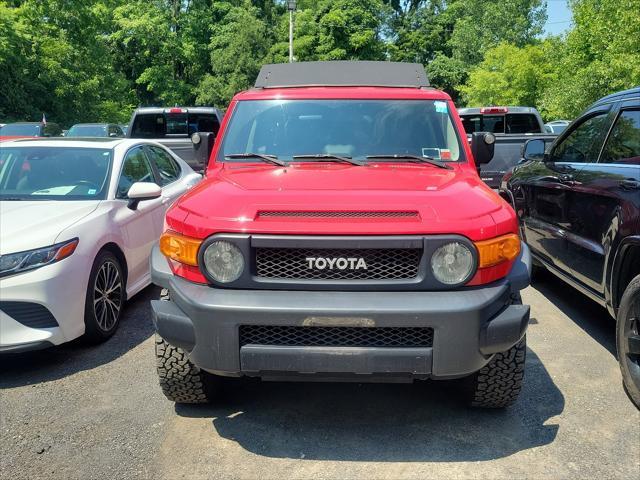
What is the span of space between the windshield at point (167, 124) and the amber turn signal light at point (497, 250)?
910 cm

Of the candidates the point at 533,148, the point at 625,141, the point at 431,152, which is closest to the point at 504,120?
the point at 533,148

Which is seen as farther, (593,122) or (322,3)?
(322,3)

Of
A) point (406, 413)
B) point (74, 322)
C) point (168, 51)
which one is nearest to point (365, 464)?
point (406, 413)

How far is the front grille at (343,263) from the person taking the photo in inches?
117

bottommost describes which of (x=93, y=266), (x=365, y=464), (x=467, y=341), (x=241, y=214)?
(x=365, y=464)

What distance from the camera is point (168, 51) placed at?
42.8 metres

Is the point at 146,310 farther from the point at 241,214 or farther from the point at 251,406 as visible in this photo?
the point at 241,214

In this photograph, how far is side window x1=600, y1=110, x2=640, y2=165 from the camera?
4.14 m

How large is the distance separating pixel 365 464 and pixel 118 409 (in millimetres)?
1586

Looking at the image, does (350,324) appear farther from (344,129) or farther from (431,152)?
(344,129)

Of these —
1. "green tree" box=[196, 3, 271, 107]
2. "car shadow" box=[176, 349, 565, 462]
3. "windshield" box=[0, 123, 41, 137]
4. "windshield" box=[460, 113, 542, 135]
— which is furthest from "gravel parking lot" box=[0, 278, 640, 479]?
"green tree" box=[196, 3, 271, 107]

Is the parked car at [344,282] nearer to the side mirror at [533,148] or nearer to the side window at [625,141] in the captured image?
the side window at [625,141]

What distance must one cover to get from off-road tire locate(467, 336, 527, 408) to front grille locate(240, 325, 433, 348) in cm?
62

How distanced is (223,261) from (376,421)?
1340 millimetres
